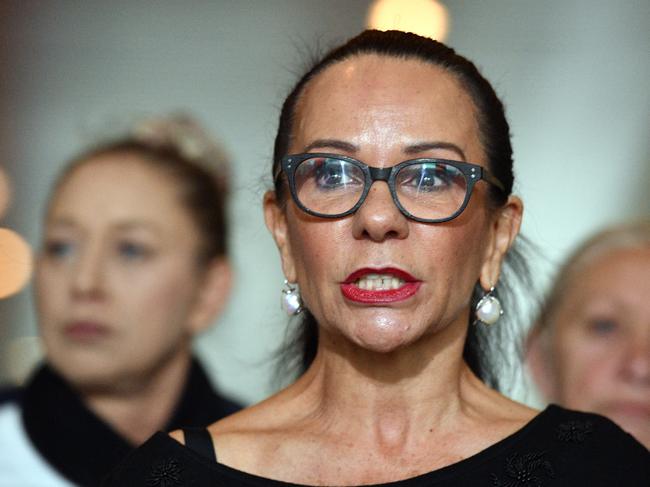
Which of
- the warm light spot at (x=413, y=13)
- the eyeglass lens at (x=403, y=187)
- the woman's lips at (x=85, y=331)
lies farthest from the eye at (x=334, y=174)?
the warm light spot at (x=413, y=13)

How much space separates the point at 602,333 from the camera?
14.5 ft

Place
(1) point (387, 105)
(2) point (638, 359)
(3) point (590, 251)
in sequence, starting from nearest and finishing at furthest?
(1) point (387, 105), (2) point (638, 359), (3) point (590, 251)

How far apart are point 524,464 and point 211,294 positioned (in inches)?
108

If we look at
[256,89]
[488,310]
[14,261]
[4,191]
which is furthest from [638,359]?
[4,191]

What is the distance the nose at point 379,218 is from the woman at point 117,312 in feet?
A: 7.74

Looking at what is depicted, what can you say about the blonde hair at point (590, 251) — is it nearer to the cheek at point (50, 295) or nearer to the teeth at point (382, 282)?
the cheek at point (50, 295)

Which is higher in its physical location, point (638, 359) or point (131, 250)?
point (131, 250)

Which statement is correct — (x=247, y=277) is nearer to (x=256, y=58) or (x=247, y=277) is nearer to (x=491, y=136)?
(x=256, y=58)

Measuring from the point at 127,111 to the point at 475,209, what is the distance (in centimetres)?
333

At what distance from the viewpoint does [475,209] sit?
8.25ft

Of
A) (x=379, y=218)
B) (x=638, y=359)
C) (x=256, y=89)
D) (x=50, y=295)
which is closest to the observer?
(x=379, y=218)

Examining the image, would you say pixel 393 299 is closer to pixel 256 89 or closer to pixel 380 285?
pixel 380 285

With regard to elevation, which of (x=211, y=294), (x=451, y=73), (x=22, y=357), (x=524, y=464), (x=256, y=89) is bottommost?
(x=22, y=357)

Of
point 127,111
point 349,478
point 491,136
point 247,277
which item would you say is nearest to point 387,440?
point 349,478
